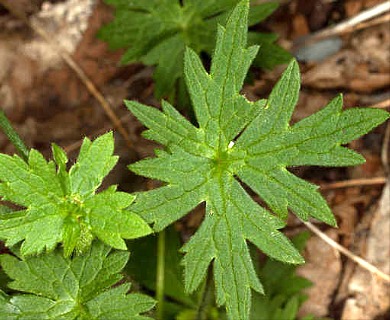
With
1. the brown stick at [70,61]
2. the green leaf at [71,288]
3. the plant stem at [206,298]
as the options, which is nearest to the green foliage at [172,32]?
the brown stick at [70,61]

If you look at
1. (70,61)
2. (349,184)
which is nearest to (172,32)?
(70,61)

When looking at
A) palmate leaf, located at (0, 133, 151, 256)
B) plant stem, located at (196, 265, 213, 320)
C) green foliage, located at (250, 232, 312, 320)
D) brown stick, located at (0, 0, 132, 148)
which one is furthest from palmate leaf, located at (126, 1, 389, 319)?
brown stick, located at (0, 0, 132, 148)

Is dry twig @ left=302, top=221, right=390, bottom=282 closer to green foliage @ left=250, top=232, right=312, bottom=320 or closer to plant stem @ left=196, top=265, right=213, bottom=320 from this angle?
green foliage @ left=250, top=232, right=312, bottom=320

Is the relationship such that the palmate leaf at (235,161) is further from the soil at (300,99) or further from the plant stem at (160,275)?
the soil at (300,99)

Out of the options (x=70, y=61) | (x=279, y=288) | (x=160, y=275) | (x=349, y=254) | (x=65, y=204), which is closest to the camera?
(x=65, y=204)

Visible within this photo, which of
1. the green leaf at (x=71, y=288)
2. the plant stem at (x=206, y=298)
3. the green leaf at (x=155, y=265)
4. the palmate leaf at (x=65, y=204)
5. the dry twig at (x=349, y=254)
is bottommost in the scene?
the dry twig at (x=349, y=254)

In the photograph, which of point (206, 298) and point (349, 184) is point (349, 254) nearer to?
point (349, 184)
